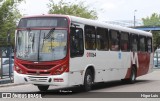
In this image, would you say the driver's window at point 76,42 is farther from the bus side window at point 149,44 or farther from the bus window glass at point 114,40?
the bus side window at point 149,44

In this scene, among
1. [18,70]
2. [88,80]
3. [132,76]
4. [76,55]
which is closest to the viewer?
[18,70]

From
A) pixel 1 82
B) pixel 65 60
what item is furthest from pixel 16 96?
pixel 1 82

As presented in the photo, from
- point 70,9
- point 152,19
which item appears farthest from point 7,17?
point 152,19

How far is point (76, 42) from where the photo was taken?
57.6 ft

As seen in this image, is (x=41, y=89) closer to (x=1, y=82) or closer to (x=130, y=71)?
(x=1, y=82)

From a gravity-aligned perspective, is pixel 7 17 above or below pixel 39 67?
above

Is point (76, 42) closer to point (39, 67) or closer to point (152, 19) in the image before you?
point (39, 67)

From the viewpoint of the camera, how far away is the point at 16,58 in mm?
17516

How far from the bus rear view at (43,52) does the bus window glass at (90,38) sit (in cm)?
164

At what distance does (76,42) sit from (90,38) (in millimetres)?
1423

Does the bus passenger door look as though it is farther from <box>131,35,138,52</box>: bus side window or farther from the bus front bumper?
<box>131,35,138,52</box>: bus side window

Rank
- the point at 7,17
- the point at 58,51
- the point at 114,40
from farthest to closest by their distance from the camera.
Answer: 1. the point at 7,17
2. the point at 114,40
3. the point at 58,51

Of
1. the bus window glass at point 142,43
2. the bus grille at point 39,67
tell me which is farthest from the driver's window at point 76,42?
the bus window glass at point 142,43

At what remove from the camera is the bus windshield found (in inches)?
662
